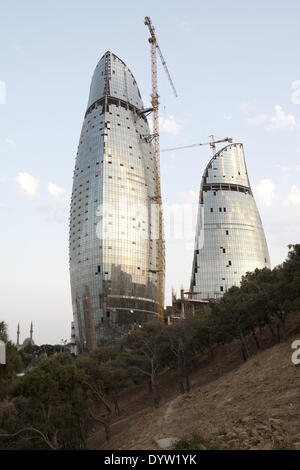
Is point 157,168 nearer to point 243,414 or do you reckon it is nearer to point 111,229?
point 111,229

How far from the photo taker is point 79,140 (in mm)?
154000

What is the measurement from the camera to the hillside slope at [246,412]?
2092cm

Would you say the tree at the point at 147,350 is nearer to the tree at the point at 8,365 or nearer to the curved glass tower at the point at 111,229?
the tree at the point at 8,365

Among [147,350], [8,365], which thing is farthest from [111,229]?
[8,365]

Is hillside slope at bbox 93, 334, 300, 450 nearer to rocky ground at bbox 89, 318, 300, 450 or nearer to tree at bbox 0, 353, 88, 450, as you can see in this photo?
rocky ground at bbox 89, 318, 300, 450

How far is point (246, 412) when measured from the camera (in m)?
26.7

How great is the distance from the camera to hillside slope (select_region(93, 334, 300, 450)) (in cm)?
2092

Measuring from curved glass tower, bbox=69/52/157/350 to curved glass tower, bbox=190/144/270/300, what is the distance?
26.1 m

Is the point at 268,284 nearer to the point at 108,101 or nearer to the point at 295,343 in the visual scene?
the point at 295,343

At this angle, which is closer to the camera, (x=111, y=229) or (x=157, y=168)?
(x=111, y=229)

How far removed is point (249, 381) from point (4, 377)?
20.9m

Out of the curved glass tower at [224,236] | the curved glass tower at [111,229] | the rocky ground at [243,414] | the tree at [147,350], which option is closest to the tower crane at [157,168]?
the curved glass tower at [111,229]

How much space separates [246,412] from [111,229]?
363 ft
